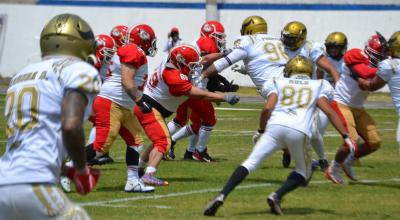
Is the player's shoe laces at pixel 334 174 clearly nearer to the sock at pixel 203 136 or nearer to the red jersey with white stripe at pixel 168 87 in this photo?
the red jersey with white stripe at pixel 168 87

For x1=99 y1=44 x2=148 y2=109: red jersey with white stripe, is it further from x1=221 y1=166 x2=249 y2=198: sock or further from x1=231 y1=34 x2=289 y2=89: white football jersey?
x1=221 y1=166 x2=249 y2=198: sock

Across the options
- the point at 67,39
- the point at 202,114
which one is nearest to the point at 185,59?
the point at 202,114

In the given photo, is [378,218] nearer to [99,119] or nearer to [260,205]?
A: [260,205]

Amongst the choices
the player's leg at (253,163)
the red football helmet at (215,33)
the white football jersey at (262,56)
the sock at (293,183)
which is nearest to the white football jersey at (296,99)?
the player's leg at (253,163)

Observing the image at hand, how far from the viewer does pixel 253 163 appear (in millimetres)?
8047

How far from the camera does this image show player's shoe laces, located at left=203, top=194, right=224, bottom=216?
7980 millimetres

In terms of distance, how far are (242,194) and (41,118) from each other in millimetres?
5032

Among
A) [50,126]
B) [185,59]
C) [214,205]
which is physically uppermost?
[50,126]

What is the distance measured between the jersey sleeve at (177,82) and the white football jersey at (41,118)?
515cm

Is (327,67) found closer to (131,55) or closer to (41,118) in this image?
(131,55)

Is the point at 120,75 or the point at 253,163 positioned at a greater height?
the point at 120,75

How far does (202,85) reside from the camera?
13188 millimetres

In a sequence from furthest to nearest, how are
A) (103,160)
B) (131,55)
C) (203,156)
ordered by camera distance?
1. (203,156)
2. (103,160)
3. (131,55)

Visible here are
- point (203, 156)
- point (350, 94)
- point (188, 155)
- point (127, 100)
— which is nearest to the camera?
point (127, 100)
